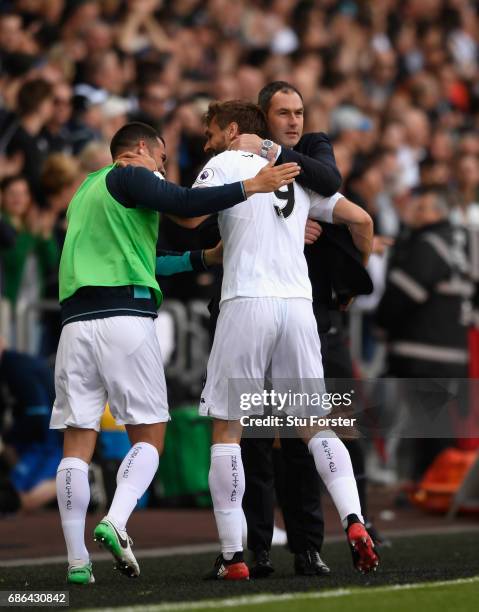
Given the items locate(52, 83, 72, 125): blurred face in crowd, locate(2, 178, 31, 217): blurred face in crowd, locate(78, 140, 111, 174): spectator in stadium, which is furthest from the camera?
locate(52, 83, 72, 125): blurred face in crowd

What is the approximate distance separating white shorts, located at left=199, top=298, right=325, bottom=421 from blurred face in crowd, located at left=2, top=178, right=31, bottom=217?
15.3 feet

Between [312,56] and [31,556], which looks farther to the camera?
[312,56]

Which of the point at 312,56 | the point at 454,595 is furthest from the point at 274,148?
the point at 312,56

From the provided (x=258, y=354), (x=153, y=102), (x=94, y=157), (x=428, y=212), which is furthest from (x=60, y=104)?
(x=258, y=354)

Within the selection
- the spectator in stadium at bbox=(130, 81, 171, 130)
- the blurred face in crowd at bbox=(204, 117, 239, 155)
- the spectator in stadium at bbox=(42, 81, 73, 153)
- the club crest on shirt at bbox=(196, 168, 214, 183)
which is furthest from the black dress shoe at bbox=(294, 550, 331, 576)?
the spectator in stadium at bbox=(130, 81, 171, 130)

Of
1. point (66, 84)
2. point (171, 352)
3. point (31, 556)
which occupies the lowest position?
point (31, 556)

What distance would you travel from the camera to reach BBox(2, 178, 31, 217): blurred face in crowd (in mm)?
11281

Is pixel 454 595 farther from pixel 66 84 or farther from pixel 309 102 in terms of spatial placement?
pixel 309 102

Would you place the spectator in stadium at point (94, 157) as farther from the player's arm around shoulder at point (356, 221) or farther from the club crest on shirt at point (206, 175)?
the club crest on shirt at point (206, 175)

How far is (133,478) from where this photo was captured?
6.83m

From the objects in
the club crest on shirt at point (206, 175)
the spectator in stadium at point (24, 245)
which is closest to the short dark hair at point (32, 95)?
the spectator in stadium at point (24, 245)

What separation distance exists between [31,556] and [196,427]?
3.68 m

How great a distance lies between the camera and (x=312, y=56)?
59.0ft

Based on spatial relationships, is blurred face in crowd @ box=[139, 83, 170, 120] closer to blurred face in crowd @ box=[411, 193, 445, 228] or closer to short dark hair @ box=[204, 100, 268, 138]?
blurred face in crowd @ box=[411, 193, 445, 228]
